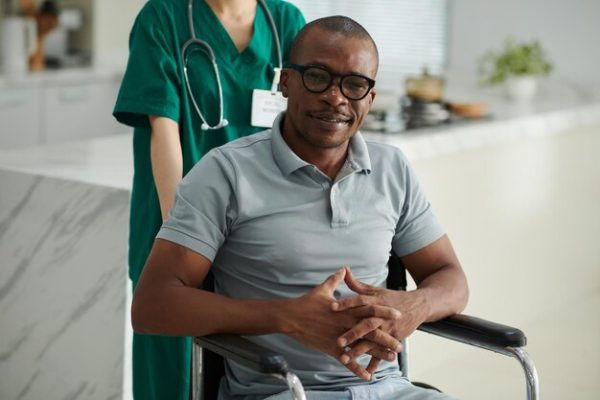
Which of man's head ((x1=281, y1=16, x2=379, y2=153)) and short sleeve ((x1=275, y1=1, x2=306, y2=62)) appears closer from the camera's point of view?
man's head ((x1=281, y1=16, x2=379, y2=153))

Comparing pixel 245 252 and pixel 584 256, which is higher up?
pixel 245 252

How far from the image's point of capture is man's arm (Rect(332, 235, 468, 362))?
5.33 feet

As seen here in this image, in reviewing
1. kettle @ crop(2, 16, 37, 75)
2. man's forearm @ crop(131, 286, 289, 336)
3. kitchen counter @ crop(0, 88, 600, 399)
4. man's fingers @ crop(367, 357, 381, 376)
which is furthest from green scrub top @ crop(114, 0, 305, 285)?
kettle @ crop(2, 16, 37, 75)

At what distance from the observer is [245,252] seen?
1732 millimetres

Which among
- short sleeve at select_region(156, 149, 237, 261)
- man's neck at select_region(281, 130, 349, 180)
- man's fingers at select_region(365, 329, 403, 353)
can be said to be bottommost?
man's fingers at select_region(365, 329, 403, 353)

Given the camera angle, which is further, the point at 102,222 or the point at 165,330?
the point at 102,222

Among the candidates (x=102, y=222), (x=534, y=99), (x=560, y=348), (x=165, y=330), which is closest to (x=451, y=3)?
(x=534, y=99)

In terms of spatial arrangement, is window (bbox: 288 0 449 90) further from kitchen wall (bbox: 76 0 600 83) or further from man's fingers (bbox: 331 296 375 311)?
man's fingers (bbox: 331 296 375 311)

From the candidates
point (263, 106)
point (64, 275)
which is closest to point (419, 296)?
point (263, 106)

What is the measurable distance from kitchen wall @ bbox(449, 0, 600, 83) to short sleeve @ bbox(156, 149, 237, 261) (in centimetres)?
319

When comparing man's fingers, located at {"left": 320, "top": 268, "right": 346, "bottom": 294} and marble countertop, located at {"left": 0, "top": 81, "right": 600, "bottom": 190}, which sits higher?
man's fingers, located at {"left": 320, "top": 268, "right": 346, "bottom": 294}

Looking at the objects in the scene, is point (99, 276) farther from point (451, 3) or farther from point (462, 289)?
point (451, 3)

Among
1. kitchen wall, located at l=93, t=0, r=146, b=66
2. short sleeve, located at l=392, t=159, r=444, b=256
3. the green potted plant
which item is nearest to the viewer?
short sleeve, located at l=392, t=159, r=444, b=256

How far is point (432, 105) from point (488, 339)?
1.98 m
